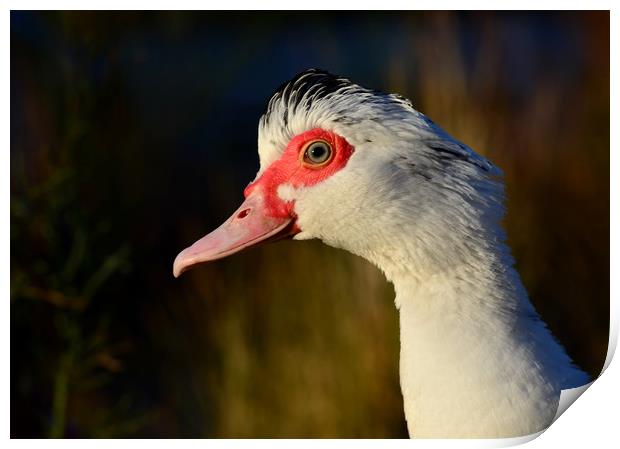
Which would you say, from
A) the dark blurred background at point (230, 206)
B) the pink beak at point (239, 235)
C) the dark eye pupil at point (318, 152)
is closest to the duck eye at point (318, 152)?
the dark eye pupil at point (318, 152)

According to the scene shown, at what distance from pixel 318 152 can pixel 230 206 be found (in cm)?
116

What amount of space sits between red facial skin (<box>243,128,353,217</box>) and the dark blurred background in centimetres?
53

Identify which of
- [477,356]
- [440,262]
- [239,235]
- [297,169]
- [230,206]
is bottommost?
[477,356]

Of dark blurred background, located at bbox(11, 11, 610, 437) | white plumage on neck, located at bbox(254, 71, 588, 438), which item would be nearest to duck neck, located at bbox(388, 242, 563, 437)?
white plumage on neck, located at bbox(254, 71, 588, 438)

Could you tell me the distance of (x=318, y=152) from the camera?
1.85 metres

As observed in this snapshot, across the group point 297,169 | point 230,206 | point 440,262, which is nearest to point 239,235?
point 297,169

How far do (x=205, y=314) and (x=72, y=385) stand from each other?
53 centimetres

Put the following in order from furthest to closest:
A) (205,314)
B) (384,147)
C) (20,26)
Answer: (205,314), (20,26), (384,147)

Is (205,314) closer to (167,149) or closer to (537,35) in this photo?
(167,149)

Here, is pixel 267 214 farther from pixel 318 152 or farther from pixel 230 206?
pixel 230 206

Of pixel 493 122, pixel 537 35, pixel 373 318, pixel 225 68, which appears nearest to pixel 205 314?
pixel 373 318

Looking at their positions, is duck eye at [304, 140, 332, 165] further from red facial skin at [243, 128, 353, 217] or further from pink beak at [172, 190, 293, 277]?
pink beak at [172, 190, 293, 277]

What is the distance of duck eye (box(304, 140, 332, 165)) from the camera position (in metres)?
1.84

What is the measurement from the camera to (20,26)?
224cm
